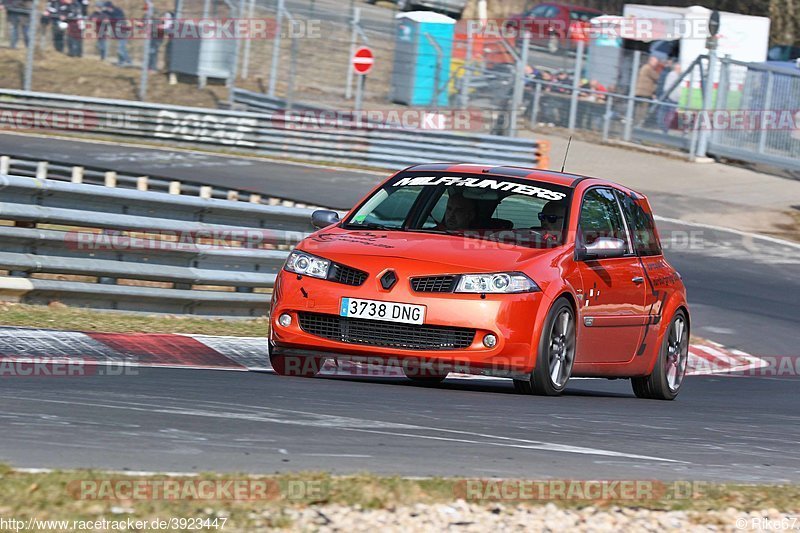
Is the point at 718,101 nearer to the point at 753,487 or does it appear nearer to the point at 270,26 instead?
the point at 270,26

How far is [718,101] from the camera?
30203mm

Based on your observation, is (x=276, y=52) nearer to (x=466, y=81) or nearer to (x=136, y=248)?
(x=466, y=81)

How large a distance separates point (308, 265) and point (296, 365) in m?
0.83

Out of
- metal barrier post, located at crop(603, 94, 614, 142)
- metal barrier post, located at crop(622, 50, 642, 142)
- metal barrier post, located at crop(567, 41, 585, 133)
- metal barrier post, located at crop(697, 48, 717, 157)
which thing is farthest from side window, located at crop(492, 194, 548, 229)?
metal barrier post, located at crop(567, 41, 585, 133)

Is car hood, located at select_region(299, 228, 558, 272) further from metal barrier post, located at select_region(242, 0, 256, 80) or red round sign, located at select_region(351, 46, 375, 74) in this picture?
metal barrier post, located at select_region(242, 0, 256, 80)

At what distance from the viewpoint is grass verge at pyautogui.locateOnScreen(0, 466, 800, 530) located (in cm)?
434

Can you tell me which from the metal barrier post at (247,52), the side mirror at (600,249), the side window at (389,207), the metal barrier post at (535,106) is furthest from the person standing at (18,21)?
the side mirror at (600,249)

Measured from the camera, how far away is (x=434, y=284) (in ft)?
26.5

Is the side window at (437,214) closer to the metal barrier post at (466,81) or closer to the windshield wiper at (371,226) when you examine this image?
the windshield wiper at (371,226)

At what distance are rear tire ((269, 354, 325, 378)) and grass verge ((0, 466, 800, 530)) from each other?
3632 mm

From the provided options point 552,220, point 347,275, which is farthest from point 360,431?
point 552,220

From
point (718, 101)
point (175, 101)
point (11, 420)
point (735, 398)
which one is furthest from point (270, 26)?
point (11, 420)

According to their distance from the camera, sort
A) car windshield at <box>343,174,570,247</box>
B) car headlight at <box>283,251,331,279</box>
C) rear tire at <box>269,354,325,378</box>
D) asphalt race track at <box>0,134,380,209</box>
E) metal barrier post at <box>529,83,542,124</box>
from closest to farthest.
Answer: car headlight at <box>283,251,331,279</box>, rear tire at <box>269,354,325,378</box>, car windshield at <box>343,174,570,247</box>, asphalt race track at <box>0,134,380,209</box>, metal barrier post at <box>529,83,542,124</box>

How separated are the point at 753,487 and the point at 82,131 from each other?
2587 cm
